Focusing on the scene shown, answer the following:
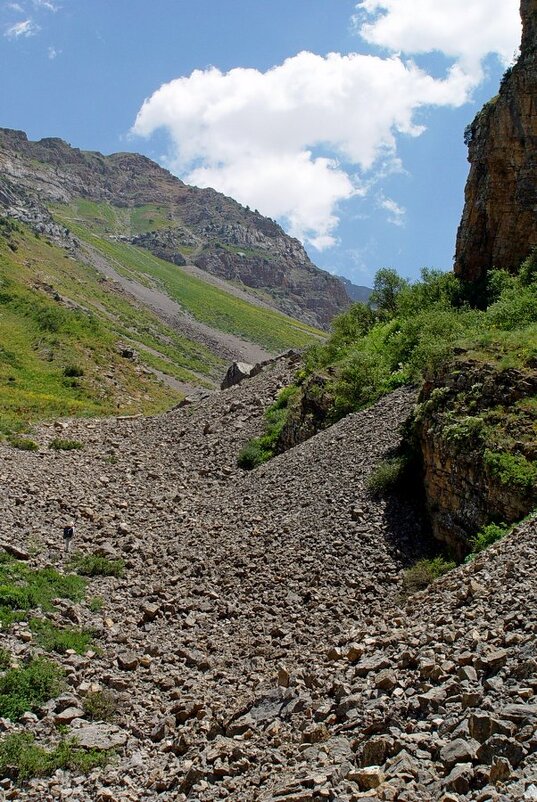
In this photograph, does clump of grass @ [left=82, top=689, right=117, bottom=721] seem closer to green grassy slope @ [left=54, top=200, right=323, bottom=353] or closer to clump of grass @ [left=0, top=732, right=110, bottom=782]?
clump of grass @ [left=0, top=732, right=110, bottom=782]

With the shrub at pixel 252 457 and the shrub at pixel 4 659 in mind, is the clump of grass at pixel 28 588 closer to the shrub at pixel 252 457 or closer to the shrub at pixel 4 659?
the shrub at pixel 4 659

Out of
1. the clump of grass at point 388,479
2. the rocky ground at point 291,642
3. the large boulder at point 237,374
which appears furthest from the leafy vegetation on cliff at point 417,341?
the large boulder at point 237,374

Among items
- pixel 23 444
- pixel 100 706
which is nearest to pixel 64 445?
pixel 23 444

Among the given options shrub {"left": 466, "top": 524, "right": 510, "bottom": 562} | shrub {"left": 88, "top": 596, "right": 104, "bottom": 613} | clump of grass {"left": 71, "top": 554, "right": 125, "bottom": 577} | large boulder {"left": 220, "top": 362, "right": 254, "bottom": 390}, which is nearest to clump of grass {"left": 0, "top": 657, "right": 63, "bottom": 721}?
shrub {"left": 88, "top": 596, "right": 104, "bottom": 613}

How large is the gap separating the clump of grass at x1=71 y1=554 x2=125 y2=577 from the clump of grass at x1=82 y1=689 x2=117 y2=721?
5.29 meters

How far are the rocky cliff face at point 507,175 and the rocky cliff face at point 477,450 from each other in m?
14.1

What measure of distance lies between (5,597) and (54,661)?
2395 mm

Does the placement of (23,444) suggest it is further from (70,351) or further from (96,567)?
(70,351)

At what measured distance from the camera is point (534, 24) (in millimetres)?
27922

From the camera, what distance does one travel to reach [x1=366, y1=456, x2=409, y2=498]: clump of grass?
17047mm

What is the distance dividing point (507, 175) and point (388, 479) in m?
17.5

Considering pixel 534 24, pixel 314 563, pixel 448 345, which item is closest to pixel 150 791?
pixel 314 563

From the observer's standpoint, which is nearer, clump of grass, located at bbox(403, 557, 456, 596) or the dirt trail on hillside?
clump of grass, located at bbox(403, 557, 456, 596)

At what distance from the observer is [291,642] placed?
40.1 ft
